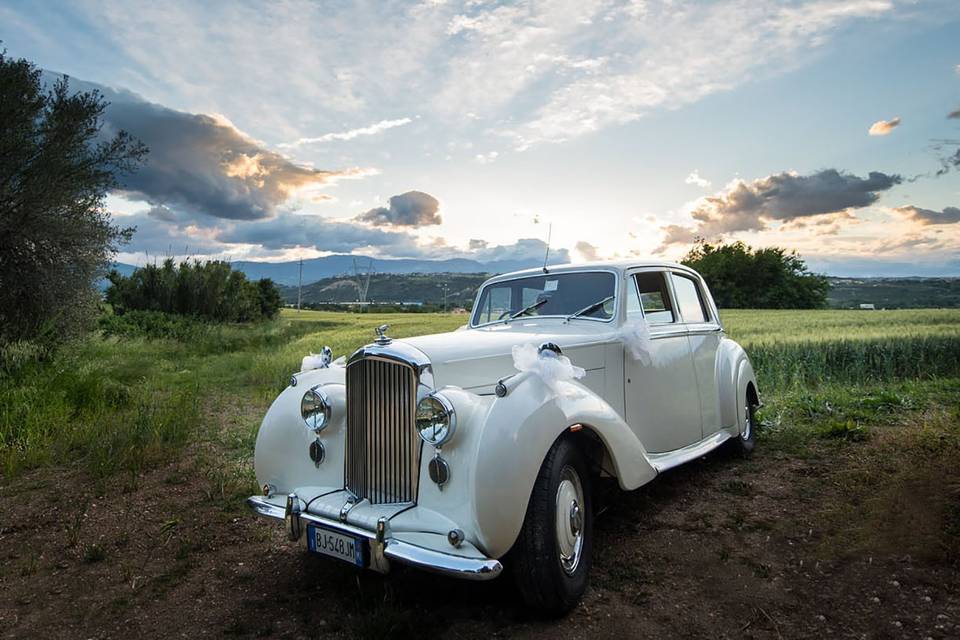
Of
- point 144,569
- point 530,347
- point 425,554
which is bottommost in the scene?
point 144,569

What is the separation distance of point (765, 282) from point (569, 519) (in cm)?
5260

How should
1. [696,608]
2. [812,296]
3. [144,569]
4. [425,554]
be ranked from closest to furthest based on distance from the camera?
[425,554] < [696,608] < [144,569] < [812,296]

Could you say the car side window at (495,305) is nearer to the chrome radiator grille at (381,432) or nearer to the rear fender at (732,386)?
the chrome radiator grille at (381,432)

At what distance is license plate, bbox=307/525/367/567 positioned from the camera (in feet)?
9.27

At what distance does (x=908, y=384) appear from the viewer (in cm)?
888

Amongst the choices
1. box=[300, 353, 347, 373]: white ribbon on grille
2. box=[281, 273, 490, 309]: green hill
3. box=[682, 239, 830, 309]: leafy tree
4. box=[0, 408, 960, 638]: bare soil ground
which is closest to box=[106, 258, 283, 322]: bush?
box=[281, 273, 490, 309]: green hill

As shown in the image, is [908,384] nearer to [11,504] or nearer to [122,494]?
[122,494]

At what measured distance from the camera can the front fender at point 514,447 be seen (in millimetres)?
2664

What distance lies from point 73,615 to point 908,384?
1047 centimetres

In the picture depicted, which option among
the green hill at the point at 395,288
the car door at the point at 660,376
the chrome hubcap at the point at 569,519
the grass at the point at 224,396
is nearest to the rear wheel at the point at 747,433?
Result: the grass at the point at 224,396

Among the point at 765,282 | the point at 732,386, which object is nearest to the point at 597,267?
the point at 732,386

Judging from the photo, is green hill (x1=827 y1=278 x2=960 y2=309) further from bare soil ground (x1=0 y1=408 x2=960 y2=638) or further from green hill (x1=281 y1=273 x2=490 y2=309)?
green hill (x1=281 y1=273 x2=490 y2=309)

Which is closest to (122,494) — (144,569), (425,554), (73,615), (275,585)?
(144,569)

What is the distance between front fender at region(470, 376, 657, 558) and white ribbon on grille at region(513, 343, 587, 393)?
0.04 metres
